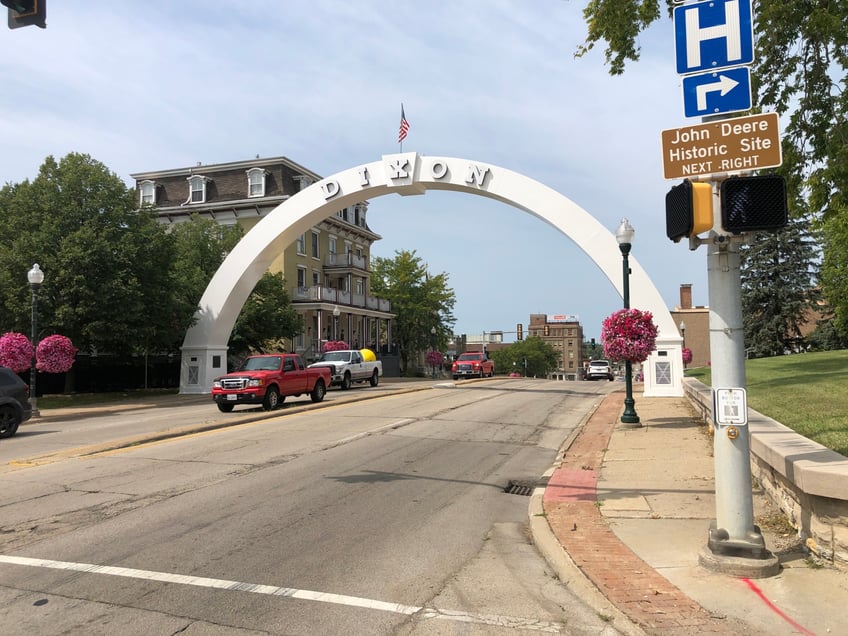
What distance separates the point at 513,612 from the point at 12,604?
3.60m

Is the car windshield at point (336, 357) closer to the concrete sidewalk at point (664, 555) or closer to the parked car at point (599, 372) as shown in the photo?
the concrete sidewalk at point (664, 555)

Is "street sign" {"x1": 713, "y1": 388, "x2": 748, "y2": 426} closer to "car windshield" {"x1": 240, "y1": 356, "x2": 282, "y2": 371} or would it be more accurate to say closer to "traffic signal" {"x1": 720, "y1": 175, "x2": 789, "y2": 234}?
"traffic signal" {"x1": 720, "y1": 175, "x2": 789, "y2": 234}

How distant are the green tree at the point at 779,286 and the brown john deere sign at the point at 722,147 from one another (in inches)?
1852

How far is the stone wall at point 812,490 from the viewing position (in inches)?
189

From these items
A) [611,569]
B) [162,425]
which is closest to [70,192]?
[162,425]

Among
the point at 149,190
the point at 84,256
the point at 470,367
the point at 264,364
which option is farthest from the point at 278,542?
the point at 149,190

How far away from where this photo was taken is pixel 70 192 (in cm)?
2595

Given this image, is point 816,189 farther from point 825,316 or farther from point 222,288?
point 825,316

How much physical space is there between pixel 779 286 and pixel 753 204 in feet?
161

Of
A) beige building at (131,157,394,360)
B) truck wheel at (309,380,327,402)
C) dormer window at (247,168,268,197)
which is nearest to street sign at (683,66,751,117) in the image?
truck wheel at (309,380,327,402)

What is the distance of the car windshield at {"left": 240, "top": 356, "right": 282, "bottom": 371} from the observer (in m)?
20.4

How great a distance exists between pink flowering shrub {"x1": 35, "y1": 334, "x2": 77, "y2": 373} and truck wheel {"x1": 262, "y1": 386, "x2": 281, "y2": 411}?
26.8 feet

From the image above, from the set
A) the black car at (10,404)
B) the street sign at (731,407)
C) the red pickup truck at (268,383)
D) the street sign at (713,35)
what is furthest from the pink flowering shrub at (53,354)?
the street sign at (731,407)

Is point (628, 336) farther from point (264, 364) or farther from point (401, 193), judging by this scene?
point (401, 193)
